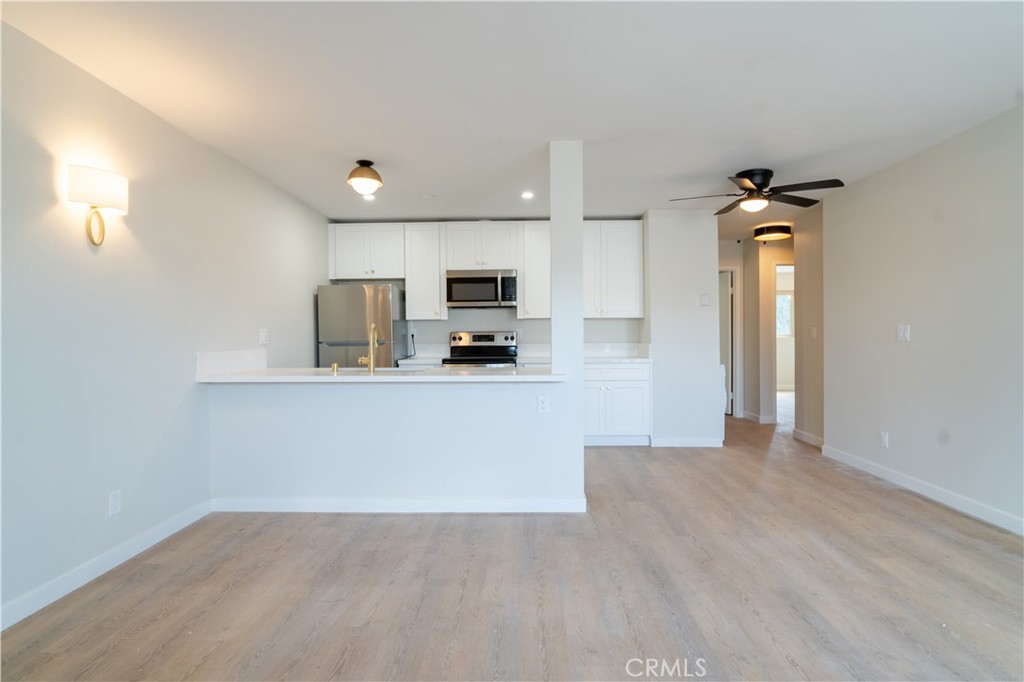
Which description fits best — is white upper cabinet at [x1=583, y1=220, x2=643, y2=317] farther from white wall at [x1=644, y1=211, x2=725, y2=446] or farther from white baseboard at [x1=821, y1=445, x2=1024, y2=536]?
white baseboard at [x1=821, y1=445, x2=1024, y2=536]

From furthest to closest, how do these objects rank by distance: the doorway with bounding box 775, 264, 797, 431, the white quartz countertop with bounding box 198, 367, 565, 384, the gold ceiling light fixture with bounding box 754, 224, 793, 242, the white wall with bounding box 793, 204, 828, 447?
the doorway with bounding box 775, 264, 797, 431
the gold ceiling light fixture with bounding box 754, 224, 793, 242
the white wall with bounding box 793, 204, 828, 447
the white quartz countertop with bounding box 198, 367, 565, 384

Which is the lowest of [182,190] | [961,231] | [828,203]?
[961,231]

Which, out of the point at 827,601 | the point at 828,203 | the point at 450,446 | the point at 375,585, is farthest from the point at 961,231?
the point at 375,585

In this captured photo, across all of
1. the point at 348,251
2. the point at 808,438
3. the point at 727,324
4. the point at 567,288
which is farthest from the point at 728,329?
the point at 348,251

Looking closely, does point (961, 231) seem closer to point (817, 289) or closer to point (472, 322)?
point (817, 289)

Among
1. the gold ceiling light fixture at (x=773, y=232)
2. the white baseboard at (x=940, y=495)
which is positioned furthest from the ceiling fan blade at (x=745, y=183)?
the white baseboard at (x=940, y=495)

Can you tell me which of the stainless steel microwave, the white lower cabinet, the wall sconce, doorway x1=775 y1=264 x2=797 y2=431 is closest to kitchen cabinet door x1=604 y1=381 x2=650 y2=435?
the white lower cabinet

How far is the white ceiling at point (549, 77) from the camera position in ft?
6.23

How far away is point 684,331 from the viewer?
4.93m

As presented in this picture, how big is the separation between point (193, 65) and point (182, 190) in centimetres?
97

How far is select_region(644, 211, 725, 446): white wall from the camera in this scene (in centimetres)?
489

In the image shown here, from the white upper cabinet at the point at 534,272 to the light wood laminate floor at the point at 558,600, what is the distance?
2.51 meters

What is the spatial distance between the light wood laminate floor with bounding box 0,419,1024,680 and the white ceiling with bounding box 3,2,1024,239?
2457 mm

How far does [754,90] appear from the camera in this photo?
2467mm
